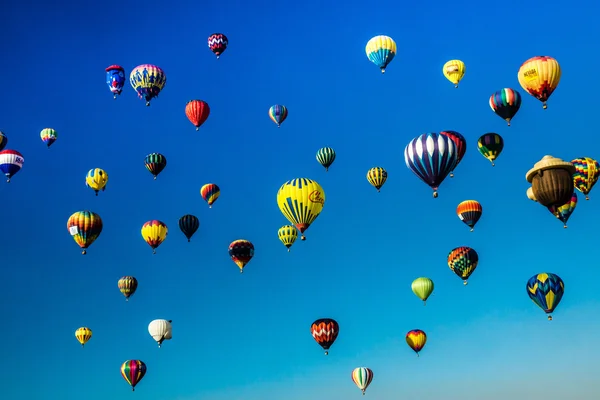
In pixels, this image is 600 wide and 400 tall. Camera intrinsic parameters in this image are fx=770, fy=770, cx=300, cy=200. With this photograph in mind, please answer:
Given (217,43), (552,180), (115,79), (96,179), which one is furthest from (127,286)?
(552,180)

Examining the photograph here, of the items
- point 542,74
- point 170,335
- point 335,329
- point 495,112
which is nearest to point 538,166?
point 542,74

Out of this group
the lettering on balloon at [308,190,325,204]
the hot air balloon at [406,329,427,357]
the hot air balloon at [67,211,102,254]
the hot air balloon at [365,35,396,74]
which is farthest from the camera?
the hot air balloon at [406,329,427,357]

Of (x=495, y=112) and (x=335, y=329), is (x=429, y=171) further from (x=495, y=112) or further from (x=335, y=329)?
(x=335, y=329)

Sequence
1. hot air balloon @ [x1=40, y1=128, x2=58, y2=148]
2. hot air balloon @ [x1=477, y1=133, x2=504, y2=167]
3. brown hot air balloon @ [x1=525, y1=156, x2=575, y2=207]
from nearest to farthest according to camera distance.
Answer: brown hot air balloon @ [x1=525, y1=156, x2=575, y2=207], hot air balloon @ [x1=477, y1=133, x2=504, y2=167], hot air balloon @ [x1=40, y1=128, x2=58, y2=148]

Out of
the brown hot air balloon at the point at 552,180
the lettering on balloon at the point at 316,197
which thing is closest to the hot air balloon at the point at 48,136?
the lettering on balloon at the point at 316,197

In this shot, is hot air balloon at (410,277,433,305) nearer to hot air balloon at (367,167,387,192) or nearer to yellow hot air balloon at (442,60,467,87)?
hot air balloon at (367,167,387,192)

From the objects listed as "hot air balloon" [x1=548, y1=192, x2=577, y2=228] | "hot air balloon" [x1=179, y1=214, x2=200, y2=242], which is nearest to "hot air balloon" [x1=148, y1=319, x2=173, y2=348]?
"hot air balloon" [x1=179, y1=214, x2=200, y2=242]

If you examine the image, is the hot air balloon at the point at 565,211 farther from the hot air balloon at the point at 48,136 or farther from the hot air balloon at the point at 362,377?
the hot air balloon at the point at 48,136

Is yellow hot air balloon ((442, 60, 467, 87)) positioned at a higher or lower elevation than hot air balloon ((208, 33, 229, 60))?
lower
